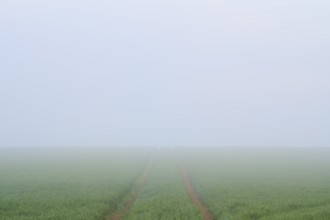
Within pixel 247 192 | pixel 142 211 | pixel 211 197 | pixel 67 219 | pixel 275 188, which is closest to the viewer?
pixel 67 219

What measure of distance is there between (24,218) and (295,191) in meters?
20.2

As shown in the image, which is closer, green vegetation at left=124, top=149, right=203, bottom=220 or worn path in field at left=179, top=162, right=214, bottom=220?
green vegetation at left=124, top=149, right=203, bottom=220

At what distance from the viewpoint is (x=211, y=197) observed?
28562 mm

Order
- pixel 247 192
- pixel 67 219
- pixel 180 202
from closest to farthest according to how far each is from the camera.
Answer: pixel 67 219 < pixel 180 202 < pixel 247 192

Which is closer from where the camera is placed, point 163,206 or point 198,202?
point 163,206

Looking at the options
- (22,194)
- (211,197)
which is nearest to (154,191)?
(211,197)

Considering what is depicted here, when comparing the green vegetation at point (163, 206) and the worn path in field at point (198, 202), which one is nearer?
the green vegetation at point (163, 206)

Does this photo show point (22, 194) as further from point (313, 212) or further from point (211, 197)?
point (313, 212)

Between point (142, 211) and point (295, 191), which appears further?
point (295, 191)

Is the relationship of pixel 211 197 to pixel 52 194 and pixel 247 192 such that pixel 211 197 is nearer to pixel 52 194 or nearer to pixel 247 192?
pixel 247 192

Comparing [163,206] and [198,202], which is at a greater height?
[163,206]

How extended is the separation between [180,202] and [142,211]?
11.3 ft

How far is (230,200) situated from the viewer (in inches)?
1035

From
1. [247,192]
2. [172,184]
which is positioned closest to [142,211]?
[247,192]
